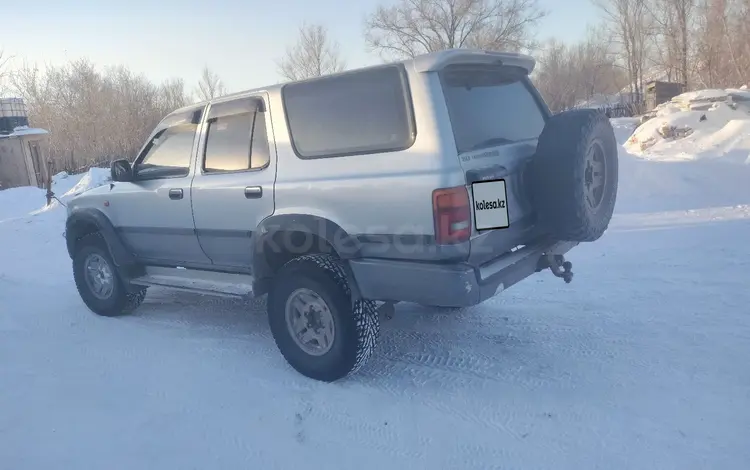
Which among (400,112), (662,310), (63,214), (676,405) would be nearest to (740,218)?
(662,310)

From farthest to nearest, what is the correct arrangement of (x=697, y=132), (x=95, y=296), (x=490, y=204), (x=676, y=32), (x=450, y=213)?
(x=676, y=32), (x=697, y=132), (x=95, y=296), (x=490, y=204), (x=450, y=213)

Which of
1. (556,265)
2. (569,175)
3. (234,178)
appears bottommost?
(556,265)

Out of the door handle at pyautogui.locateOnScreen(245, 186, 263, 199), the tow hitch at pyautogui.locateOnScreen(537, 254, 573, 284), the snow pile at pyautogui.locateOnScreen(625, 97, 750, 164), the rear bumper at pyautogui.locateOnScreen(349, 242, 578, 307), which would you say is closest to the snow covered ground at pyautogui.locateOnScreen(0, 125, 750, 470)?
the tow hitch at pyautogui.locateOnScreen(537, 254, 573, 284)

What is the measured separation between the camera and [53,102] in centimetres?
3812

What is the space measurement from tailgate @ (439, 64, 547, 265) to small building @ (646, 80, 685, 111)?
25429 mm

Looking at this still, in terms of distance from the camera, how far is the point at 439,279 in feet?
10.0

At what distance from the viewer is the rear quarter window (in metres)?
3.23

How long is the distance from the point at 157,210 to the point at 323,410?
2.32 metres

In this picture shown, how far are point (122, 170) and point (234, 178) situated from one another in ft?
4.54

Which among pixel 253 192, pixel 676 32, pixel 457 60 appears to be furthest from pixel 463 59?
pixel 676 32

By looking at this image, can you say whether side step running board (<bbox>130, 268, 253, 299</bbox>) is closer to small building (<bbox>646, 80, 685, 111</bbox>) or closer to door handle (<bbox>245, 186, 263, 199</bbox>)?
door handle (<bbox>245, 186, 263, 199</bbox>)

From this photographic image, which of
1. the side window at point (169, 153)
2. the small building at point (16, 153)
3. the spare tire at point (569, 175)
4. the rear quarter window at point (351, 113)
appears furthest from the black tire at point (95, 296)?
the small building at point (16, 153)

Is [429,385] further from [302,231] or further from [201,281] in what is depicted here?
[201,281]

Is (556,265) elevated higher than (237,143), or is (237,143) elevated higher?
(237,143)
